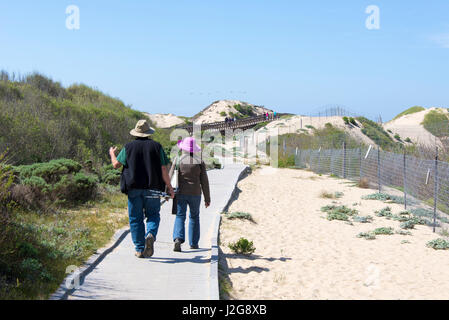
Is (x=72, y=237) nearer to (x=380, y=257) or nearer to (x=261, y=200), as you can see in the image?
(x=380, y=257)

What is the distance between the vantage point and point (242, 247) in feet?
29.0

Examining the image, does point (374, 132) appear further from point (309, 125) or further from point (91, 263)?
point (91, 263)

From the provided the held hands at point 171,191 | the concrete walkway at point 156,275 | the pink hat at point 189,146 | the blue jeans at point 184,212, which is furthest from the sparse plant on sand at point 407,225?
the held hands at point 171,191

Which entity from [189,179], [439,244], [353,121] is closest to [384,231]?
[439,244]

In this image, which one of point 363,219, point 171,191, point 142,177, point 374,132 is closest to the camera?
point 142,177

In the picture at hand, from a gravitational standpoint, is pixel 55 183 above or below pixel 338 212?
above

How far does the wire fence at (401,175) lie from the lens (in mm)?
12825

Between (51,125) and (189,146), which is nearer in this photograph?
(189,146)

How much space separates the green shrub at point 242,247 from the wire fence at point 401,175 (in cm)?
535

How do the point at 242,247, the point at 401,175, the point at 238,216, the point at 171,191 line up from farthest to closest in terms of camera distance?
1. the point at 401,175
2. the point at 238,216
3. the point at 242,247
4. the point at 171,191

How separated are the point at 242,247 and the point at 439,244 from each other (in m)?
4.42

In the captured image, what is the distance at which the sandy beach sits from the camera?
714 centimetres

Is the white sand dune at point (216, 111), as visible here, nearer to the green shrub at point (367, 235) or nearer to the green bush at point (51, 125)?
the green bush at point (51, 125)
